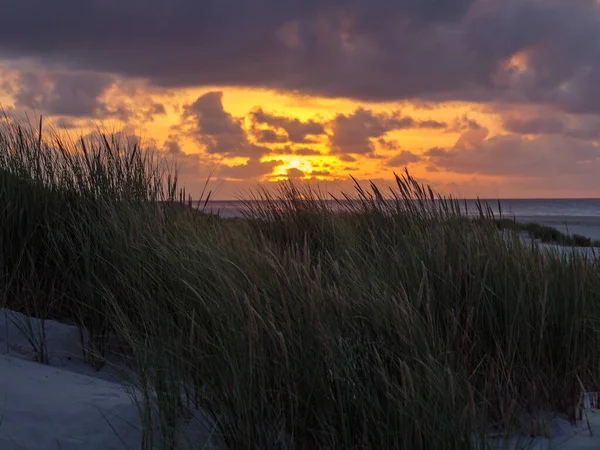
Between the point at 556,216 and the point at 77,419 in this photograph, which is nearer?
the point at 77,419

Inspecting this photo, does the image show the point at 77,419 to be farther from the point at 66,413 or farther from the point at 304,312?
the point at 304,312

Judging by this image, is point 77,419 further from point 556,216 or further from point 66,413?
point 556,216

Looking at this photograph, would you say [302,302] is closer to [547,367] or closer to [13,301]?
[547,367]

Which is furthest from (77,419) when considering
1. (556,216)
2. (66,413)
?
(556,216)

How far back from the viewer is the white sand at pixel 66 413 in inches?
91.6

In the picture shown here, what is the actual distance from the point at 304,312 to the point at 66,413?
1.07 m

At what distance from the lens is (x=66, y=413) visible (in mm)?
2500

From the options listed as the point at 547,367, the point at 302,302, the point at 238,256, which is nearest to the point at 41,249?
the point at 238,256

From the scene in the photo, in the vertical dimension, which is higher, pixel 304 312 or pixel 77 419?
pixel 304 312

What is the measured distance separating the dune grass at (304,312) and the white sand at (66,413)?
4.7 inches

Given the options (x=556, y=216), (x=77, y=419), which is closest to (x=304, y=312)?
(x=77, y=419)

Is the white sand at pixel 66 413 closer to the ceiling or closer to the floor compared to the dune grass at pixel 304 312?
closer to the floor

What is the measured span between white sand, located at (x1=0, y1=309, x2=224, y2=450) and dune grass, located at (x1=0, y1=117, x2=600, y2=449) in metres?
0.12

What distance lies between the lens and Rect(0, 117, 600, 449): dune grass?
2211mm
